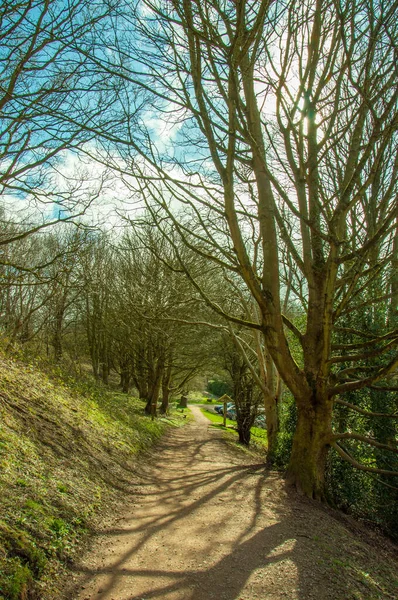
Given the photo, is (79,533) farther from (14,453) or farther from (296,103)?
(296,103)

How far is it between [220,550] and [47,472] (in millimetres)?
2274

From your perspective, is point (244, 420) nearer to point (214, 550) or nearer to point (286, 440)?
point (286, 440)

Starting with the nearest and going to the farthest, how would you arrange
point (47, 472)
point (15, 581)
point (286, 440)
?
point (15, 581), point (47, 472), point (286, 440)

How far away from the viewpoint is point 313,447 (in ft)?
21.1

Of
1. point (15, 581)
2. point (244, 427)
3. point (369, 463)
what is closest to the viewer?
point (15, 581)

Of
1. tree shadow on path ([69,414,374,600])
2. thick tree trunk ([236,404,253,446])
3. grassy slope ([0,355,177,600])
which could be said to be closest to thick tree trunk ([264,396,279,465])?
tree shadow on path ([69,414,374,600])

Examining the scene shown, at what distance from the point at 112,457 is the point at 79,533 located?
131 inches

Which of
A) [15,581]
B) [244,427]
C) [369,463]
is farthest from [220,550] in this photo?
[244,427]

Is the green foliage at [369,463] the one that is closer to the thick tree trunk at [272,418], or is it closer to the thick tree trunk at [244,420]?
the thick tree trunk at [272,418]

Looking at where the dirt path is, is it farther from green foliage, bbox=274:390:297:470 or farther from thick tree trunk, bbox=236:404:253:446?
thick tree trunk, bbox=236:404:253:446

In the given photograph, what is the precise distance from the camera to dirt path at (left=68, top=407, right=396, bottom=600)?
3.35 m

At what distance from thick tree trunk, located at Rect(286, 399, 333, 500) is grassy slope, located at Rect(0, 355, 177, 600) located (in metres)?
2.94

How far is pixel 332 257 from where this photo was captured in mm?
5617

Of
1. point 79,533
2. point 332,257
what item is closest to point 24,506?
point 79,533
